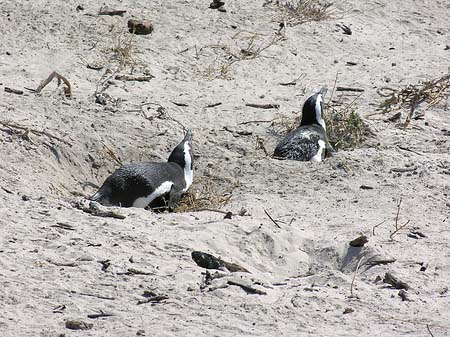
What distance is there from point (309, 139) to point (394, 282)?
9.21 ft

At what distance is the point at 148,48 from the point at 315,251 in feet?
13.5

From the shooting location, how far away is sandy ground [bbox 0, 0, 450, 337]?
192 inches

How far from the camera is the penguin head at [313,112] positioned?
8492mm

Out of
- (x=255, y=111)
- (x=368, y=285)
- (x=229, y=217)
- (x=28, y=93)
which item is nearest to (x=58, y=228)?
(x=229, y=217)

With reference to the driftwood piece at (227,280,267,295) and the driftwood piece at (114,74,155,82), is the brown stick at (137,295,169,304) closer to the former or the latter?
the driftwood piece at (227,280,267,295)

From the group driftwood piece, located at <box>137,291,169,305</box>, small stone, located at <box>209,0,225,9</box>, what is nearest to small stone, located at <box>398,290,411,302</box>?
driftwood piece, located at <box>137,291,169,305</box>

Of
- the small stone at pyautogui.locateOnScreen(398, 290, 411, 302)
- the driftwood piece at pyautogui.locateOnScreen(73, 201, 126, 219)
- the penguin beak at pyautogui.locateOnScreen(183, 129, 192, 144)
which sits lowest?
the penguin beak at pyautogui.locateOnScreen(183, 129, 192, 144)

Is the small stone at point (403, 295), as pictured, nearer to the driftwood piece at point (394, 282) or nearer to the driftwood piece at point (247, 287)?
the driftwood piece at point (394, 282)

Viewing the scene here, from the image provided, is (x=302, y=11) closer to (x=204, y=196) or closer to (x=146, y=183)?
(x=204, y=196)

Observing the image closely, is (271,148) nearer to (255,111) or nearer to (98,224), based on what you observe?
(255,111)

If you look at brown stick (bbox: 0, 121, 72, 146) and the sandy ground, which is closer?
the sandy ground

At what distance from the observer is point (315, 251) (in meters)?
5.91

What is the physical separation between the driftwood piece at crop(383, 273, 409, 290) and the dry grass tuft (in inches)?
142

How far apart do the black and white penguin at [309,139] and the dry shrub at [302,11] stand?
203 centimetres
